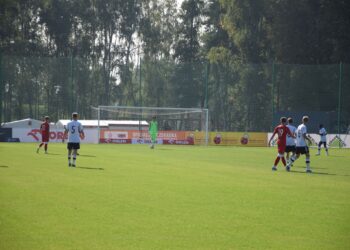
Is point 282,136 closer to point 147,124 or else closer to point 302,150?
point 302,150

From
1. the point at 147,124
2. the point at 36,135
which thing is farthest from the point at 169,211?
the point at 147,124

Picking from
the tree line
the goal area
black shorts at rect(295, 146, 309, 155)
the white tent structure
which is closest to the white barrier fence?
the goal area

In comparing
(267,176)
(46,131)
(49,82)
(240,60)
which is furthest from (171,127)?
(267,176)

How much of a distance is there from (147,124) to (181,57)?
35760 millimetres

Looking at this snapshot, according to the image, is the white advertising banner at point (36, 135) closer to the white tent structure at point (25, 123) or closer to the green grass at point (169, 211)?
the white tent structure at point (25, 123)

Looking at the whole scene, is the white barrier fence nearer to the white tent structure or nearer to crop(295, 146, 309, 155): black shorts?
the white tent structure

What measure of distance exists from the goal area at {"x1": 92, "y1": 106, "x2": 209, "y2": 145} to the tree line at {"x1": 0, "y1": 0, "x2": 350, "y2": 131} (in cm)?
117

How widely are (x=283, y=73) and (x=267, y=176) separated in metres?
36.5

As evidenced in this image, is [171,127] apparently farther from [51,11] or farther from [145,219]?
[145,219]

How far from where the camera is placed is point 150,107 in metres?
54.0

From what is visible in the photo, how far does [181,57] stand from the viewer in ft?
285

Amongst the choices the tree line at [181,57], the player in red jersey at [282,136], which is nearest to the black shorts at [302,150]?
the player in red jersey at [282,136]

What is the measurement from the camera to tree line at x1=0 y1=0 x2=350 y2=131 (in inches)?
2085

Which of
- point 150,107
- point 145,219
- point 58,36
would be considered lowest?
point 145,219
